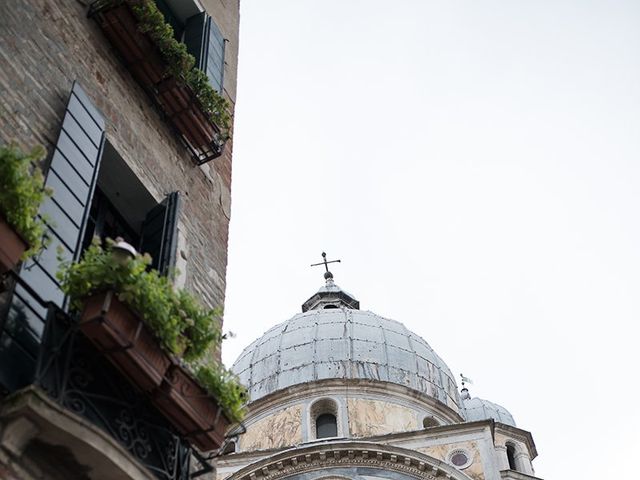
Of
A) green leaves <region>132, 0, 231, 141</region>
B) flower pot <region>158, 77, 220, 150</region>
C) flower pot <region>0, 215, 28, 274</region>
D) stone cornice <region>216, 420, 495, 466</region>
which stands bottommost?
flower pot <region>0, 215, 28, 274</region>

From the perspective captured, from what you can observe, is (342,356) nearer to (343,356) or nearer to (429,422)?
(343,356)

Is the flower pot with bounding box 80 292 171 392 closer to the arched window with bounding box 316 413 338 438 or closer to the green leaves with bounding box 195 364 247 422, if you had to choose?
the green leaves with bounding box 195 364 247 422

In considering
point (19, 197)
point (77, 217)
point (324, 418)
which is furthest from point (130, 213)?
point (324, 418)

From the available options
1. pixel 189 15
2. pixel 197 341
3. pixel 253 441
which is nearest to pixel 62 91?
pixel 197 341

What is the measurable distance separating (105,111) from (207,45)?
2318 millimetres

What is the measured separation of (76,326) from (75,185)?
175 cm

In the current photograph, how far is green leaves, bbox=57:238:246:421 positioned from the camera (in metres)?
6.02

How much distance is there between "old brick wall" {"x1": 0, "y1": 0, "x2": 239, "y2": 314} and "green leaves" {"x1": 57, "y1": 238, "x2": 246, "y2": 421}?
4.43ft

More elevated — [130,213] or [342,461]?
[342,461]

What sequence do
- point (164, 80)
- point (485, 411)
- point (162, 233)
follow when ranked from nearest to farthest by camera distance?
point (162, 233) < point (164, 80) < point (485, 411)

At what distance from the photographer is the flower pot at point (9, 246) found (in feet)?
17.6

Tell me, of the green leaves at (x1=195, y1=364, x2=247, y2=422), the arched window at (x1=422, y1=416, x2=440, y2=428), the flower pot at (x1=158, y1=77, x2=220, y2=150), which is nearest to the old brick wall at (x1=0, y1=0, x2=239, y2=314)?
the flower pot at (x1=158, y1=77, x2=220, y2=150)

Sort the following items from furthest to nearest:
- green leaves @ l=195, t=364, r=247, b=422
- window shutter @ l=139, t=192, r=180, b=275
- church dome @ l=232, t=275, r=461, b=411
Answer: church dome @ l=232, t=275, r=461, b=411
window shutter @ l=139, t=192, r=180, b=275
green leaves @ l=195, t=364, r=247, b=422

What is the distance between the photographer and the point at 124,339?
5895mm
